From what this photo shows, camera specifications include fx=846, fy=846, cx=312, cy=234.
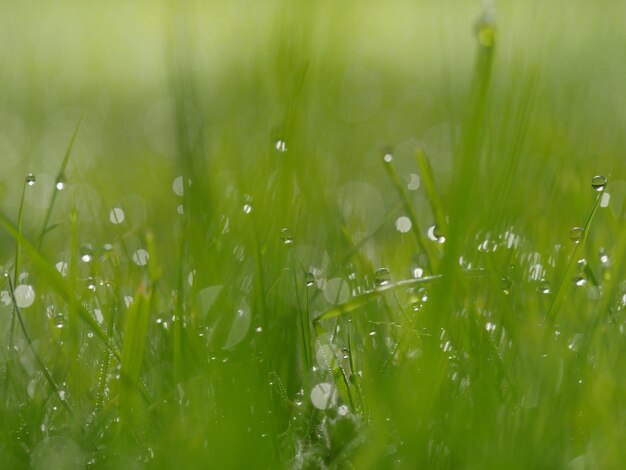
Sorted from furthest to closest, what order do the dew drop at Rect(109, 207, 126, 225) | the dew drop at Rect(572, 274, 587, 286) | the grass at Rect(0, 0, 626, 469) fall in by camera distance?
the dew drop at Rect(109, 207, 126, 225)
the dew drop at Rect(572, 274, 587, 286)
the grass at Rect(0, 0, 626, 469)

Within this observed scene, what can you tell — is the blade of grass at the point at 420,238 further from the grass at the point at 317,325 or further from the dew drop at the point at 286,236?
the dew drop at the point at 286,236

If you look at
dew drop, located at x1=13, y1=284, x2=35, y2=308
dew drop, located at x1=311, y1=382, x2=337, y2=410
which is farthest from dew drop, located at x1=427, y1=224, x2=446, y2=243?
dew drop, located at x1=13, y1=284, x2=35, y2=308

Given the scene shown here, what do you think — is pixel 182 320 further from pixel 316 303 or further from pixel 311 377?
pixel 316 303

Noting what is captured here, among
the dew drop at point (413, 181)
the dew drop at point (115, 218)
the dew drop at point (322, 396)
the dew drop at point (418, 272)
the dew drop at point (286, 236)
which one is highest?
the dew drop at point (413, 181)

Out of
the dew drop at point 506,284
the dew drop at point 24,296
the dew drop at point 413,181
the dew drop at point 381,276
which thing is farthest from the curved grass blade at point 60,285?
the dew drop at point 413,181

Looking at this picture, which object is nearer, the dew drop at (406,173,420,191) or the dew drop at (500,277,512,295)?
the dew drop at (500,277,512,295)

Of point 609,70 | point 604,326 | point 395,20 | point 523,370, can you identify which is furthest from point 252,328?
point 395,20

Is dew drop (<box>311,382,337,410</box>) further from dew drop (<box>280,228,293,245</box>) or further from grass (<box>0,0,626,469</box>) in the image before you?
dew drop (<box>280,228,293,245</box>)

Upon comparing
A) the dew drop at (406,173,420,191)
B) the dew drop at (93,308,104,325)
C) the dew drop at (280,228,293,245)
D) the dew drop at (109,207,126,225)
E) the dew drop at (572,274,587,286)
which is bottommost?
the dew drop at (572,274,587,286)

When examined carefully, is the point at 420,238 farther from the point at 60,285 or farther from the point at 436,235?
the point at 60,285
